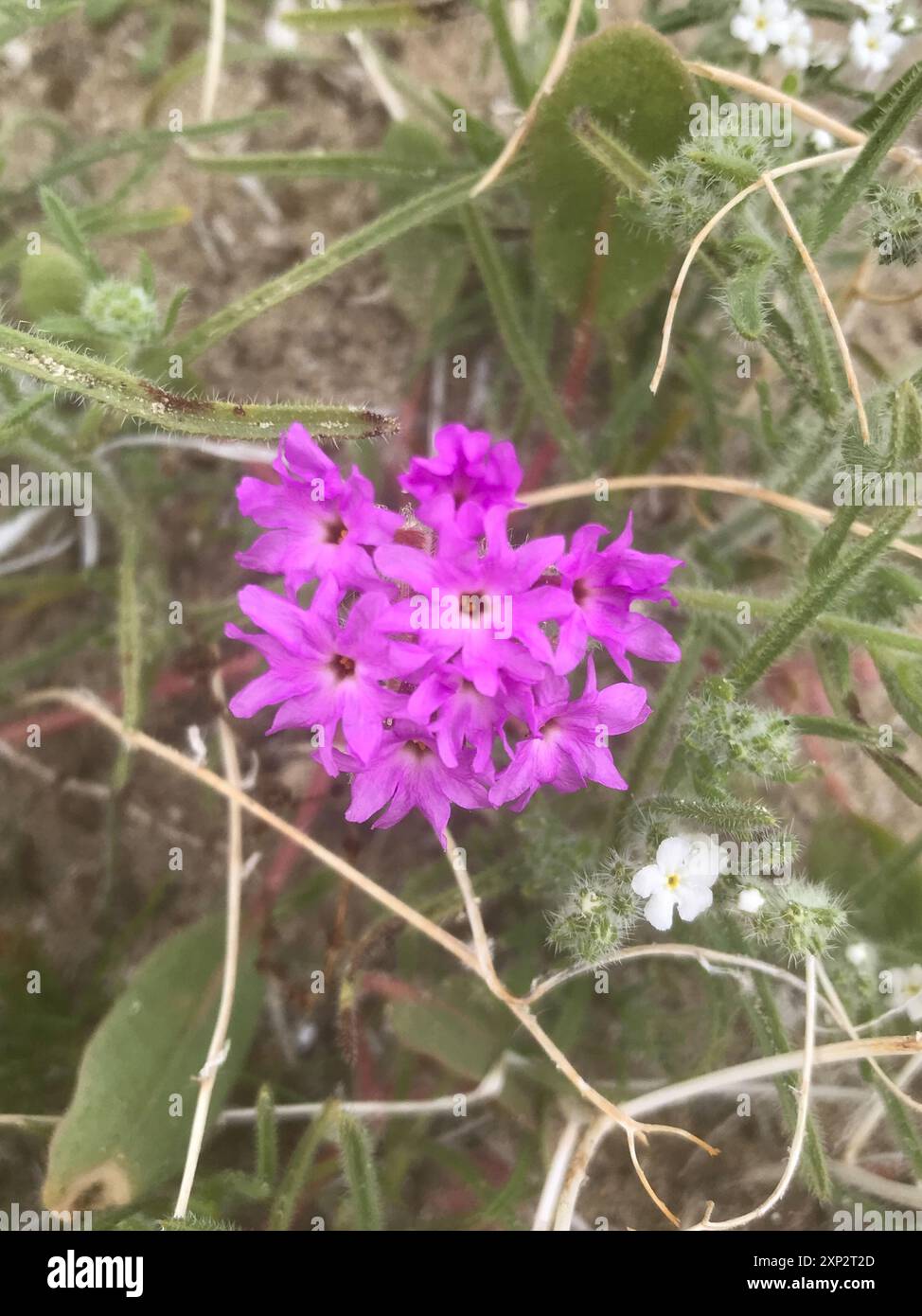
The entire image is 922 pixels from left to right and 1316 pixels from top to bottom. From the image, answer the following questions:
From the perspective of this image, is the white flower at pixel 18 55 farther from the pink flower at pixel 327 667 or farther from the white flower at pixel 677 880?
the white flower at pixel 677 880

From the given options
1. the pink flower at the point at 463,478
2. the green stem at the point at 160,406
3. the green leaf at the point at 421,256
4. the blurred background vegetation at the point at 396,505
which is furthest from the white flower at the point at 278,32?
the pink flower at the point at 463,478

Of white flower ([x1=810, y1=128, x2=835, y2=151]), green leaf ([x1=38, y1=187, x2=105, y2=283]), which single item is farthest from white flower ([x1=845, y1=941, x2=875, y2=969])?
green leaf ([x1=38, y1=187, x2=105, y2=283])

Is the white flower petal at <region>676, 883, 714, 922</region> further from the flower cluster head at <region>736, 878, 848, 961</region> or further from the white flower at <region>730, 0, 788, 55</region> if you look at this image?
the white flower at <region>730, 0, 788, 55</region>

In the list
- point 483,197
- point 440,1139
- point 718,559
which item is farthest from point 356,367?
point 440,1139

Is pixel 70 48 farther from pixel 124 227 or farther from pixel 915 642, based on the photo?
pixel 915 642
